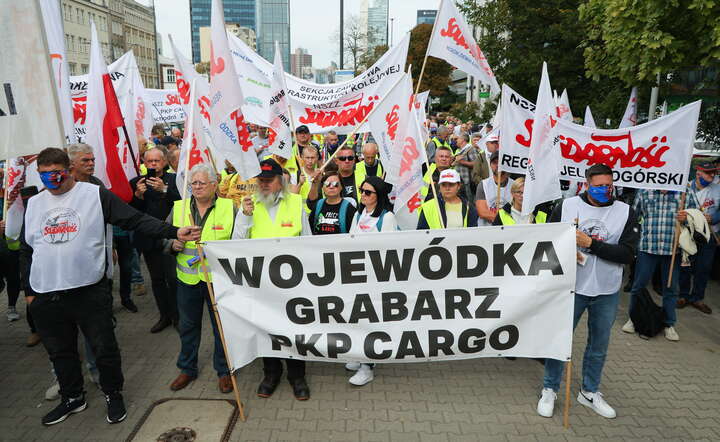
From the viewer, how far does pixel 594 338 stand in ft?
13.8

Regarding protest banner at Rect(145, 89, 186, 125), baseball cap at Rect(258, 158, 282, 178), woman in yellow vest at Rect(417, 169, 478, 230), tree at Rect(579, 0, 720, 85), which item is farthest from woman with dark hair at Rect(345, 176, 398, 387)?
protest banner at Rect(145, 89, 186, 125)

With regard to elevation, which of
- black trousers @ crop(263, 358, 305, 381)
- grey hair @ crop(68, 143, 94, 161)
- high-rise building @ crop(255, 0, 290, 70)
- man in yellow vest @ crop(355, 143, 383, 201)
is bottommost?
black trousers @ crop(263, 358, 305, 381)

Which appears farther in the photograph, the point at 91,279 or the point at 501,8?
the point at 501,8

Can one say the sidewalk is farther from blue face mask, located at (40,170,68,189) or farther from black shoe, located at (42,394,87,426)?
blue face mask, located at (40,170,68,189)

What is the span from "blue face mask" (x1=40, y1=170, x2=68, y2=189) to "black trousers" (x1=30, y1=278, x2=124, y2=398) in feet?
2.72

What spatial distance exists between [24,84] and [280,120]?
11.5 feet

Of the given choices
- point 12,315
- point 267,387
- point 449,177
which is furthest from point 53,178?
point 12,315

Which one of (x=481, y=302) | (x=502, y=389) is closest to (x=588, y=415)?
(x=502, y=389)

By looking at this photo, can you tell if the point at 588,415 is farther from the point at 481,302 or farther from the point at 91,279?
the point at 91,279

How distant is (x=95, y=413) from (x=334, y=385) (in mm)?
2052

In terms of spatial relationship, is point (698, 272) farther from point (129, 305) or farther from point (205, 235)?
point (129, 305)

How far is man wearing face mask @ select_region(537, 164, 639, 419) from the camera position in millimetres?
3972

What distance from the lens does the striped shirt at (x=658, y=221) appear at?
18.7 ft

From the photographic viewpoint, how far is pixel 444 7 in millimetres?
6453
